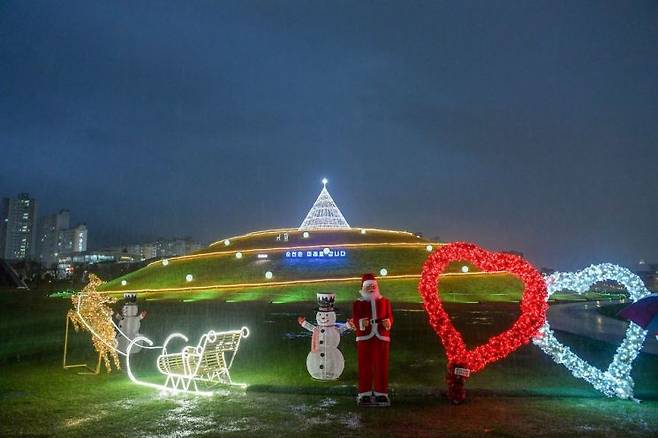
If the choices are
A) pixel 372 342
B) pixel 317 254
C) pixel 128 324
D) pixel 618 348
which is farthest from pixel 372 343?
pixel 317 254

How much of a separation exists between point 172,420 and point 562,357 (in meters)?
8.28

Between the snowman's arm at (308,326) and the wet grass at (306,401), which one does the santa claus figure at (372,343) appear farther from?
the snowman's arm at (308,326)

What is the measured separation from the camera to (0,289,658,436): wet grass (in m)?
8.55

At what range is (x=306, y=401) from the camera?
10352 millimetres

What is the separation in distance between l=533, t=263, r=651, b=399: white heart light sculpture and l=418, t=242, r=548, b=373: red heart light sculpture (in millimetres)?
476

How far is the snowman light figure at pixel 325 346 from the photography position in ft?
40.8

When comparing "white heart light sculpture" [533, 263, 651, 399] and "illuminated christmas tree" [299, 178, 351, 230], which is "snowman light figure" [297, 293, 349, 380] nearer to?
"white heart light sculpture" [533, 263, 651, 399]

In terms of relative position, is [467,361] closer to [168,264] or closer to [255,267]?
[255,267]

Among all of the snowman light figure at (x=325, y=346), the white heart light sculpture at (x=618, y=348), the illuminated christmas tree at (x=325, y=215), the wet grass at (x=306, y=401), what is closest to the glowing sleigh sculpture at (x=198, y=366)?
the wet grass at (x=306, y=401)

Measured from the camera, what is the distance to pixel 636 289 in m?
11.8

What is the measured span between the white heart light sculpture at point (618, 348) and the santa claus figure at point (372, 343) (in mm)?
3688

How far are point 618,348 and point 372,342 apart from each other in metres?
5.63

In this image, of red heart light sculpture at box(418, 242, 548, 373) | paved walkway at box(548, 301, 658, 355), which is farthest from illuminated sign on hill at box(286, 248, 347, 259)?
red heart light sculpture at box(418, 242, 548, 373)

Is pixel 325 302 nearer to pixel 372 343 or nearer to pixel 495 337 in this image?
pixel 372 343
